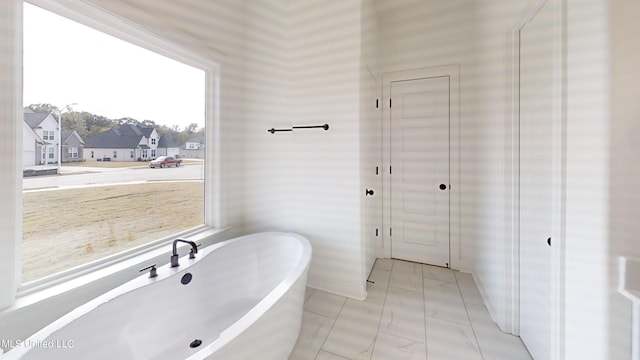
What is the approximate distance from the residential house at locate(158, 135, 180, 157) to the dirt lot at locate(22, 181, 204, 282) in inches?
9.1

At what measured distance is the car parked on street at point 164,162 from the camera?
5.88ft

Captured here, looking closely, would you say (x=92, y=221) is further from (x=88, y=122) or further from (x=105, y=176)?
(x=88, y=122)

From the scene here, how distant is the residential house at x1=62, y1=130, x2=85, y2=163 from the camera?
4.29ft

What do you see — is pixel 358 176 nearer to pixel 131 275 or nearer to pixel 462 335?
pixel 462 335

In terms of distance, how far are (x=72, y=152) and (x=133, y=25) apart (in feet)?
2.71

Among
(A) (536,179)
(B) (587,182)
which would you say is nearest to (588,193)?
(B) (587,182)

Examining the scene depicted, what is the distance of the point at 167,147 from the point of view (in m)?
1.87

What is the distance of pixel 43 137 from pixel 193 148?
91cm

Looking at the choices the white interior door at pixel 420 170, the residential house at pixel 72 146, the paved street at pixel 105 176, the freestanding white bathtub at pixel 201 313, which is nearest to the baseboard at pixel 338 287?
the freestanding white bathtub at pixel 201 313

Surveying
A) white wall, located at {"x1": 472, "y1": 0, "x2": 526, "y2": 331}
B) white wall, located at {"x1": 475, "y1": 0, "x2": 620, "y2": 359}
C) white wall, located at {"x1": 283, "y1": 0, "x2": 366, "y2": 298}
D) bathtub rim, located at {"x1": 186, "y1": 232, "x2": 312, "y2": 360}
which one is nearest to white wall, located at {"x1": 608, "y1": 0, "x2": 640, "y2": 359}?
white wall, located at {"x1": 475, "y1": 0, "x2": 620, "y2": 359}

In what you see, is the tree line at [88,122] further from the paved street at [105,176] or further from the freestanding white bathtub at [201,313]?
the freestanding white bathtub at [201,313]

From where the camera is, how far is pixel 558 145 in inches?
40.6

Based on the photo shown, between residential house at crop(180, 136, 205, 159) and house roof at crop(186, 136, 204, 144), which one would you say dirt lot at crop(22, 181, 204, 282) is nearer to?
residential house at crop(180, 136, 205, 159)

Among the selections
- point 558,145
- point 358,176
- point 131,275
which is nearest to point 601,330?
point 558,145
